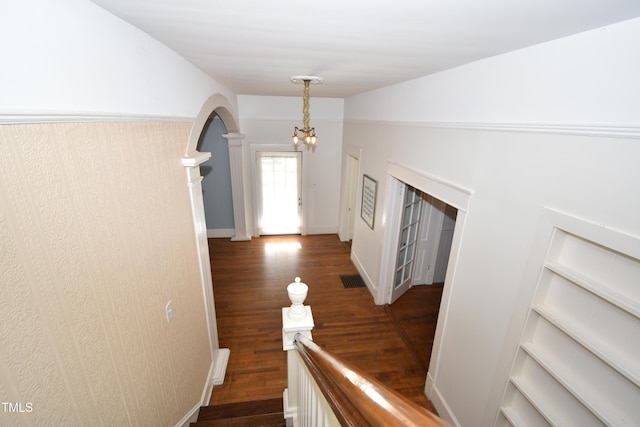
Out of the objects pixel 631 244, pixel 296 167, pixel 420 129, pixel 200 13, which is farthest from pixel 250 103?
pixel 631 244

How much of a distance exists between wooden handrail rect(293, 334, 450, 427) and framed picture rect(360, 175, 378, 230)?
341 centimetres

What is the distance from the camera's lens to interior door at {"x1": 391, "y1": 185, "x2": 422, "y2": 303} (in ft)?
12.6

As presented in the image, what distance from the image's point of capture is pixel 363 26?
135 cm

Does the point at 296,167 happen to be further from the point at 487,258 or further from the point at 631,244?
the point at 631,244

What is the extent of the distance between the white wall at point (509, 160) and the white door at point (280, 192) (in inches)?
138

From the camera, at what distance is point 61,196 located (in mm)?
1020

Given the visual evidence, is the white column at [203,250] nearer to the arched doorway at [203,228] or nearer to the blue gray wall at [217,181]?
the arched doorway at [203,228]

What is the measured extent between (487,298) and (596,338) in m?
0.61

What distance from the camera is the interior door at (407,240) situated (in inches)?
151

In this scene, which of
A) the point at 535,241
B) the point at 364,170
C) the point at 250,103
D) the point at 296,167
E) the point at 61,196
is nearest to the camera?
the point at 61,196

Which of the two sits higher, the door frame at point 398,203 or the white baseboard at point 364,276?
the door frame at point 398,203

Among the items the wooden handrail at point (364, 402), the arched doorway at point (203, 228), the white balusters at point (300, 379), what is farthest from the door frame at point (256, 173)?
the wooden handrail at point (364, 402)

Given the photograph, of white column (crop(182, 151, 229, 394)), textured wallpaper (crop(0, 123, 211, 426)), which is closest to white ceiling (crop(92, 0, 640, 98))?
textured wallpaper (crop(0, 123, 211, 426))

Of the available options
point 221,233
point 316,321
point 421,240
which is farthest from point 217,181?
point 421,240
